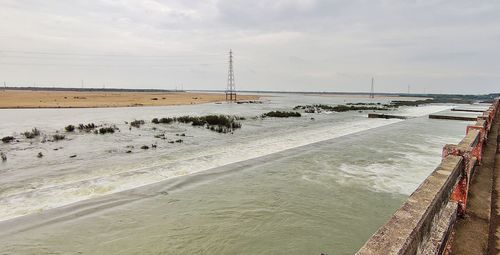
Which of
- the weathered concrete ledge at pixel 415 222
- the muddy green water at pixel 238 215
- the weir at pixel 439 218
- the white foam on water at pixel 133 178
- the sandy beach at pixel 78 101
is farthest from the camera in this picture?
the sandy beach at pixel 78 101

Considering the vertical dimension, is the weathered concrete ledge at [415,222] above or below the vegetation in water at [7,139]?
above

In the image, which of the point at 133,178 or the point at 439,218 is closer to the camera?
the point at 439,218

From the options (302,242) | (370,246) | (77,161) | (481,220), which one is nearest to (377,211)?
(302,242)

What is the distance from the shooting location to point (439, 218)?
4379mm

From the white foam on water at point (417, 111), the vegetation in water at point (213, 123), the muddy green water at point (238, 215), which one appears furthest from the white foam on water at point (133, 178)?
the white foam on water at point (417, 111)

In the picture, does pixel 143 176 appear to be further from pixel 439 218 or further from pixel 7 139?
pixel 7 139

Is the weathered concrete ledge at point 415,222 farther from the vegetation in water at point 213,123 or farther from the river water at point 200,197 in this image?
the vegetation in water at point 213,123

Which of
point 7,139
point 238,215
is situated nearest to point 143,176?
point 238,215

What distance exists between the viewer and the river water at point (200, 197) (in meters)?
7.64

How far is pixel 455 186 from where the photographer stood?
5355 mm

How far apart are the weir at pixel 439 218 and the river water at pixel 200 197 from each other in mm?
2662

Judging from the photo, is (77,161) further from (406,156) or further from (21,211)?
(406,156)

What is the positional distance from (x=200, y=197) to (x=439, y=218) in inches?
302

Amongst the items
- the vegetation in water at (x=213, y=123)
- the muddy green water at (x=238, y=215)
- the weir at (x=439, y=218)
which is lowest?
the muddy green water at (x=238, y=215)
